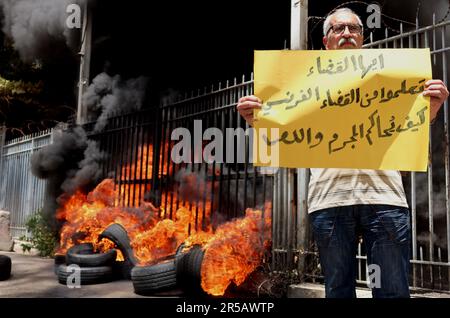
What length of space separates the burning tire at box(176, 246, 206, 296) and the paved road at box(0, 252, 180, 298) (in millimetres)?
238

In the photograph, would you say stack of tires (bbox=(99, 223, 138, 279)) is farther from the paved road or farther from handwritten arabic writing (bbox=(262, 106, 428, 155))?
handwritten arabic writing (bbox=(262, 106, 428, 155))

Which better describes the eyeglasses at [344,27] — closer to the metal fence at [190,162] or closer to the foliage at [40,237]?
the metal fence at [190,162]

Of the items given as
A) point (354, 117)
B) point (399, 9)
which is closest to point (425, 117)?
point (354, 117)

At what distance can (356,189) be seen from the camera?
252cm

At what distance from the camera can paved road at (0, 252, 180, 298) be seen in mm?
6172

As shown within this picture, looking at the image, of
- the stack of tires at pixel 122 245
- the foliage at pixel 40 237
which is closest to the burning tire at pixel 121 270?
the stack of tires at pixel 122 245

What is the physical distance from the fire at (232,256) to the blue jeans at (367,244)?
3.35 m

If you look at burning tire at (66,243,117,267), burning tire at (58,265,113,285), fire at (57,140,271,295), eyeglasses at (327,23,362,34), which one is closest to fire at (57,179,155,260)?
fire at (57,140,271,295)

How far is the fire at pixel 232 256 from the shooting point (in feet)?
19.0

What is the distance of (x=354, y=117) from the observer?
2768 millimetres

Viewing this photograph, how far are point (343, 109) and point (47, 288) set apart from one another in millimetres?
5537

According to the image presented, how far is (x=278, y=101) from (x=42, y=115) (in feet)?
52.3

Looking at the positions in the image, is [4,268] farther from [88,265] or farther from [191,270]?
[191,270]
